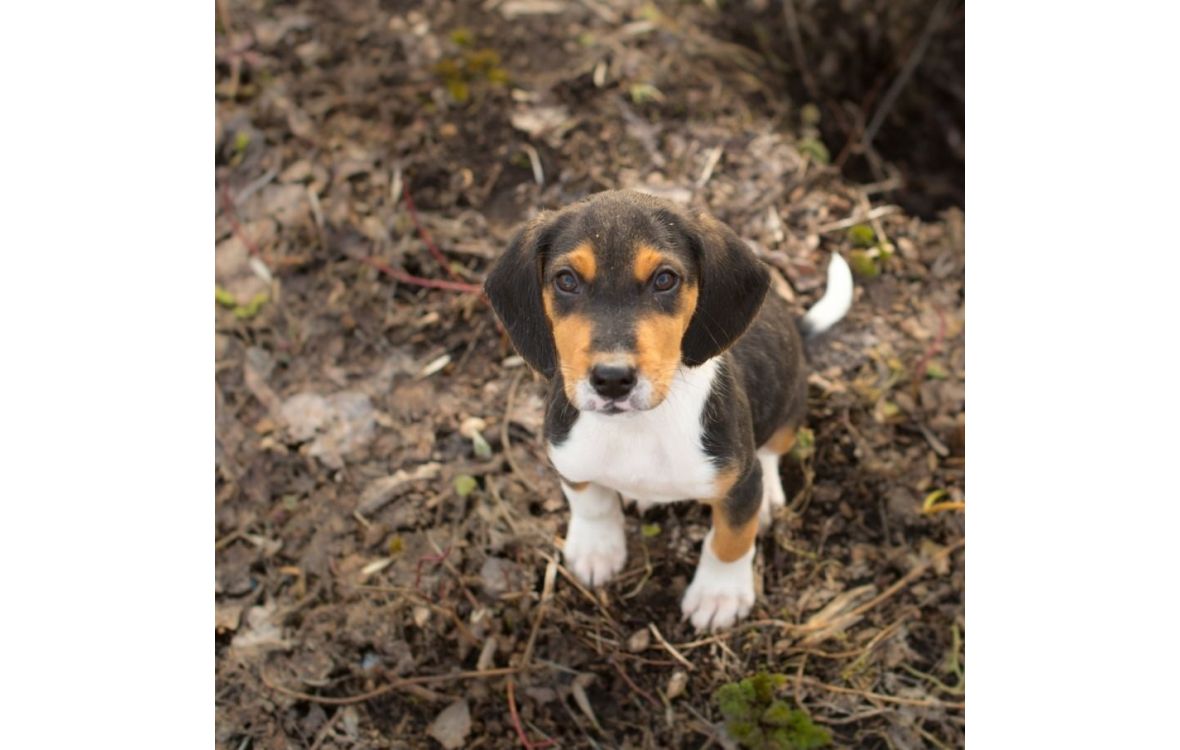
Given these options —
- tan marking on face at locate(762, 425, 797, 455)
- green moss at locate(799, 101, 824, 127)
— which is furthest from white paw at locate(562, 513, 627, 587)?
green moss at locate(799, 101, 824, 127)

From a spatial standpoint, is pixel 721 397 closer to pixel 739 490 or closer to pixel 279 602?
pixel 739 490

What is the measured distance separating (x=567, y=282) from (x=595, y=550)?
1.75m

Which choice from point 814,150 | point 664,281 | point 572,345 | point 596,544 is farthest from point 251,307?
point 814,150

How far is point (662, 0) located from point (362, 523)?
4067 mm

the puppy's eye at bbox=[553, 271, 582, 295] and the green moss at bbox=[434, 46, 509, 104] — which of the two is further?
the green moss at bbox=[434, 46, 509, 104]

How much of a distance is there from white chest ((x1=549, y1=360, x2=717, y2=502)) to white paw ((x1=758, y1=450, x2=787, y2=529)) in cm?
106

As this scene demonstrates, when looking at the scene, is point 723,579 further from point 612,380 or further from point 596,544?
point 612,380

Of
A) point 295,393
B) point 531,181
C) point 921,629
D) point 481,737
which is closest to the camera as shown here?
point 481,737

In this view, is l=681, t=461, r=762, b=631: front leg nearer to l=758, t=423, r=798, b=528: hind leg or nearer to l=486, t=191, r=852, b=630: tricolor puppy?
l=486, t=191, r=852, b=630: tricolor puppy

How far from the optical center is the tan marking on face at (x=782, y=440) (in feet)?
16.1

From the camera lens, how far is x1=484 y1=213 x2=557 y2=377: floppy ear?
3.66m

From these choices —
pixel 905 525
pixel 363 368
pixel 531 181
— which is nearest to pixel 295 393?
pixel 363 368

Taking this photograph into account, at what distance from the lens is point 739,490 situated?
4.19 meters

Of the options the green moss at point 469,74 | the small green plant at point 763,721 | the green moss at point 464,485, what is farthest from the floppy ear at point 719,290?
the green moss at point 469,74
